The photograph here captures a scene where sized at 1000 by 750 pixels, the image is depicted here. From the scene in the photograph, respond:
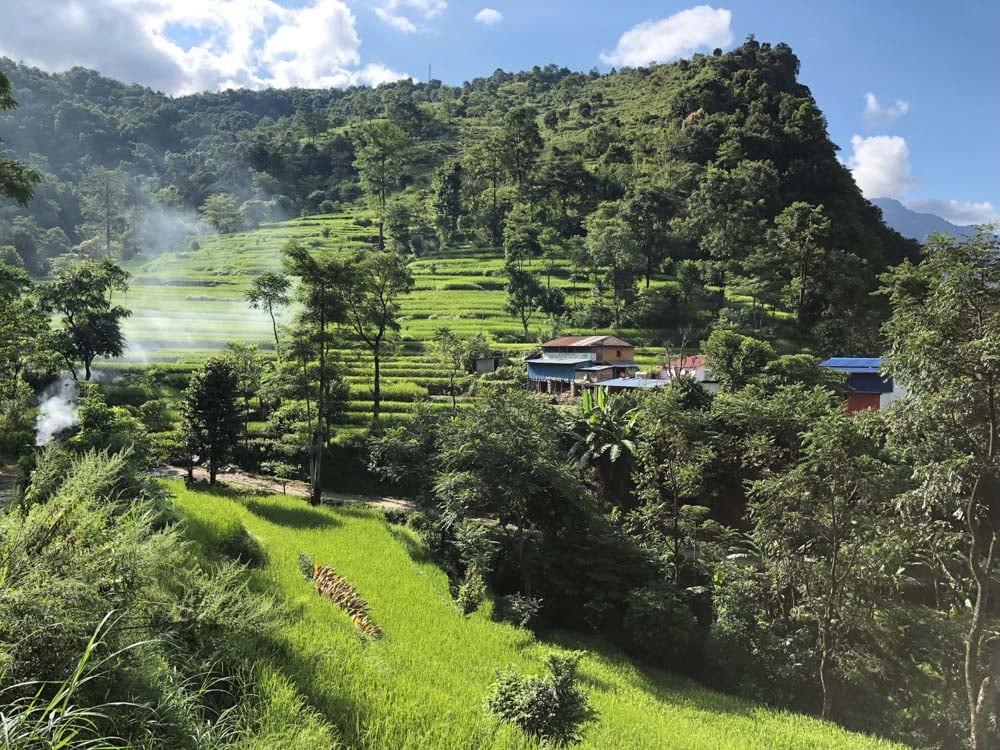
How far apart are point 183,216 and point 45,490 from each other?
88.0m

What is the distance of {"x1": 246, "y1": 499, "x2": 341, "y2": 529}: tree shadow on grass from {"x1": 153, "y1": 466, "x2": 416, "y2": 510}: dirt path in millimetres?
4225

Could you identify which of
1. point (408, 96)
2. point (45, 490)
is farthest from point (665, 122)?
point (408, 96)

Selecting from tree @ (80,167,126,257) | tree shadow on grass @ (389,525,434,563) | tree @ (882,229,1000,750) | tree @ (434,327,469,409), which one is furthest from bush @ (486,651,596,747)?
tree @ (80,167,126,257)

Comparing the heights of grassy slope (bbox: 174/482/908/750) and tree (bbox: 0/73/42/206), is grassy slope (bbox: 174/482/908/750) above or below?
below

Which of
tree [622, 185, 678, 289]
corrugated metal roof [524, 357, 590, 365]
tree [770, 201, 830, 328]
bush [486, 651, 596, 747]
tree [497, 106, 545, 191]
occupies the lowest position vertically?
bush [486, 651, 596, 747]

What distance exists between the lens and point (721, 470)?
17969 mm

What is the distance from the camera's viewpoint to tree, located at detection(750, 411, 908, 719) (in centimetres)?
871

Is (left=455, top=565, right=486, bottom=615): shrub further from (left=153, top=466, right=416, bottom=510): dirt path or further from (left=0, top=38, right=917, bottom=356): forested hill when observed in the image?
(left=0, top=38, right=917, bottom=356): forested hill

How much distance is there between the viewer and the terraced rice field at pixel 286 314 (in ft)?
110

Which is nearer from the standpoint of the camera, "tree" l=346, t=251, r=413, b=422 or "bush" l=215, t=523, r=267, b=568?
"bush" l=215, t=523, r=267, b=568

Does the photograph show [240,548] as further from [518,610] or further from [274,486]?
[274,486]

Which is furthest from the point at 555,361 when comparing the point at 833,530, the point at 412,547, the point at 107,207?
the point at 107,207

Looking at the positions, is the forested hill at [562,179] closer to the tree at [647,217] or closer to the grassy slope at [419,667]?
the tree at [647,217]

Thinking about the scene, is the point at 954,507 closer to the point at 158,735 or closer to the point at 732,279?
the point at 158,735
